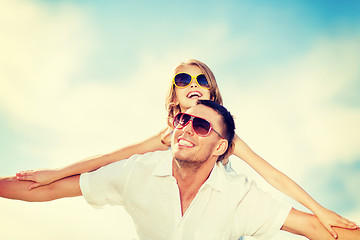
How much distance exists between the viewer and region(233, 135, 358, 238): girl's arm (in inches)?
157

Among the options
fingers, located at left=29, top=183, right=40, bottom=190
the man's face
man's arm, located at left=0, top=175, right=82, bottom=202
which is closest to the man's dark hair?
the man's face

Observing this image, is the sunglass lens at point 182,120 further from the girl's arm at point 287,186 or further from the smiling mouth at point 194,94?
the smiling mouth at point 194,94

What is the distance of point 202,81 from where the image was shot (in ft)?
18.5

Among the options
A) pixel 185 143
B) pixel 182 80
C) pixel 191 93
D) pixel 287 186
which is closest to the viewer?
pixel 185 143

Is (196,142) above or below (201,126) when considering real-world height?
below

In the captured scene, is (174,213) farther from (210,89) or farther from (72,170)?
(210,89)

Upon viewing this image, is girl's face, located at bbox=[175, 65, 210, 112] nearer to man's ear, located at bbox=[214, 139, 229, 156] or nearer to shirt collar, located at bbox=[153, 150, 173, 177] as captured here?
man's ear, located at bbox=[214, 139, 229, 156]

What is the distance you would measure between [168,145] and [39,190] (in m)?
1.99

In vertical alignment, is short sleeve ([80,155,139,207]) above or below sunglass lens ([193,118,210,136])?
below

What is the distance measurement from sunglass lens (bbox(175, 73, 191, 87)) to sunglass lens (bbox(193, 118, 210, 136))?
4.92 feet

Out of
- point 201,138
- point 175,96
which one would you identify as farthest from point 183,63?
point 201,138

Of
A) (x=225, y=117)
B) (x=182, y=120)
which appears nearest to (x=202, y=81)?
(x=225, y=117)

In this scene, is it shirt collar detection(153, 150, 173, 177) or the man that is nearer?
the man

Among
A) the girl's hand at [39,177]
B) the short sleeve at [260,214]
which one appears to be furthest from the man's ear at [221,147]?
the girl's hand at [39,177]
